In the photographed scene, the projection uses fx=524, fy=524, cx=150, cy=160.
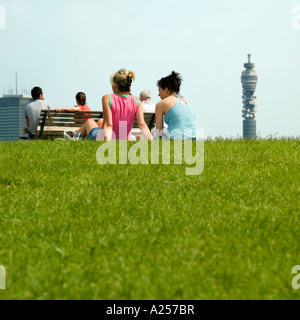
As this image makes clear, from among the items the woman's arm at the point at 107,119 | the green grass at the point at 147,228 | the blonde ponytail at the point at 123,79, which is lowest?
the green grass at the point at 147,228

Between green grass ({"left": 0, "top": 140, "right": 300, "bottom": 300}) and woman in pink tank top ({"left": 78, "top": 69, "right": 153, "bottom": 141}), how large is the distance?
115cm

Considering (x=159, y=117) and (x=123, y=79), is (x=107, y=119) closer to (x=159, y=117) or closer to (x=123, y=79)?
(x=123, y=79)

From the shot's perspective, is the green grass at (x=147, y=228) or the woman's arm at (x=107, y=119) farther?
the woman's arm at (x=107, y=119)

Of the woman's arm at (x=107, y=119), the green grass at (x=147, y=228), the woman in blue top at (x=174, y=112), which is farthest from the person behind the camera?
the woman in blue top at (x=174, y=112)

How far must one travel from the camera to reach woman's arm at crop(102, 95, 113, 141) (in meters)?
9.74

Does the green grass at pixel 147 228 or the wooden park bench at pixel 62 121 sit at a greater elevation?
the wooden park bench at pixel 62 121

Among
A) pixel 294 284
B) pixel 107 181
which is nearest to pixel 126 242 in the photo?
pixel 294 284

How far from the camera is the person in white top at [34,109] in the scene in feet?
47.5

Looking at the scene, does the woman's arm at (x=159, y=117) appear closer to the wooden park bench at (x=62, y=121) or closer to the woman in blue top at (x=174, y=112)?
the woman in blue top at (x=174, y=112)

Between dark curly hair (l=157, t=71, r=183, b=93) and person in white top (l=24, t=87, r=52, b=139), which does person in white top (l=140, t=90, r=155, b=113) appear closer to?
person in white top (l=24, t=87, r=52, b=139)

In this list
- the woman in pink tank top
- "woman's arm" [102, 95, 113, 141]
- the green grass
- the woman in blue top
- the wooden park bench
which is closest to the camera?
the green grass

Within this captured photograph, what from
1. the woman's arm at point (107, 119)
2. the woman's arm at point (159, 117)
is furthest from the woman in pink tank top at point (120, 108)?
the woman's arm at point (159, 117)

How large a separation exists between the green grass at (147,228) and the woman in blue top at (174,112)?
1458 mm

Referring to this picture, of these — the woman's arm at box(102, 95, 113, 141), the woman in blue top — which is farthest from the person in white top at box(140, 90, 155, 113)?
the woman's arm at box(102, 95, 113, 141)
